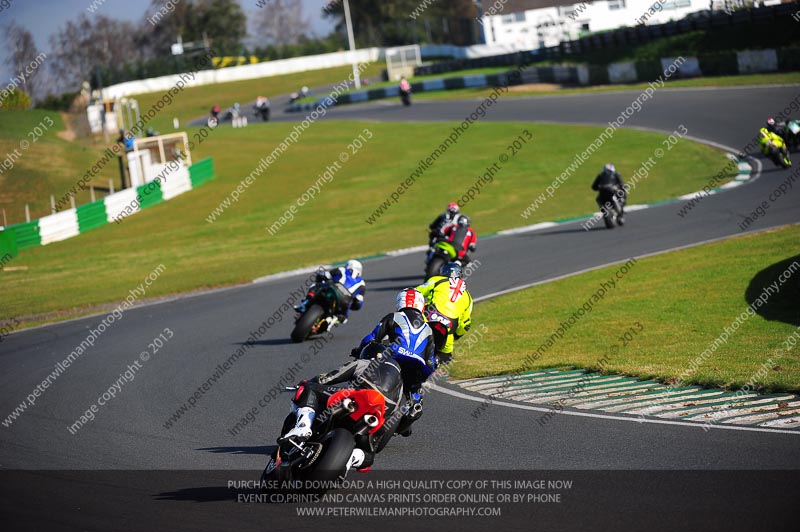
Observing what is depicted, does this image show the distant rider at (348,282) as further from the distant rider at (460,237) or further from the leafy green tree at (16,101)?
the leafy green tree at (16,101)

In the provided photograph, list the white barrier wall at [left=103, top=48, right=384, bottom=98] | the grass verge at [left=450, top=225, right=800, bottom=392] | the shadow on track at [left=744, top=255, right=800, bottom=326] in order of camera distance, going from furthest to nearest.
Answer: the white barrier wall at [left=103, top=48, right=384, bottom=98] < the shadow on track at [left=744, top=255, right=800, bottom=326] < the grass verge at [left=450, top=225, right=800, bottom=392]

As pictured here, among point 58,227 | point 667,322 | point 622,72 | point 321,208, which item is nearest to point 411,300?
point 667,322

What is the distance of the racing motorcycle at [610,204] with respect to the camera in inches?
925

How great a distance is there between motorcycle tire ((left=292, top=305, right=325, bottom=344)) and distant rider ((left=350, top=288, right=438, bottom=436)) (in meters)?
6.27

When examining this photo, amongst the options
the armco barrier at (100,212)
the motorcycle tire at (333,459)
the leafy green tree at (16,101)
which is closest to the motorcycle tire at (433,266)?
the motorcycle tire at (333,459)

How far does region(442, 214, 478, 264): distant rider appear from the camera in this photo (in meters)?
17.9

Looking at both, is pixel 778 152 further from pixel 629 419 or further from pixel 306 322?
pixel 629 419

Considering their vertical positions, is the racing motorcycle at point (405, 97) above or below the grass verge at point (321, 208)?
above

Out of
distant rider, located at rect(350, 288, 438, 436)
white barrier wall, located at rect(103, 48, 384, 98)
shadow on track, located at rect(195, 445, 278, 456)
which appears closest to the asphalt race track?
shadow on track, located at rect(195, 445, 278, 456)

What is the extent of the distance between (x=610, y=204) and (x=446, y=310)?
15.3 metres

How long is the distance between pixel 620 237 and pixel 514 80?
39.4 meters

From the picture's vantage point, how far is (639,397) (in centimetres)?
1016

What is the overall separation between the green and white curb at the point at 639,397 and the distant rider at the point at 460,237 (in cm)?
605

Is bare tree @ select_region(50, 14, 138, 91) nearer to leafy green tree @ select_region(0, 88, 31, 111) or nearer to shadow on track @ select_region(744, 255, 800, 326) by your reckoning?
leafy green tree @ select_region(0, 88, 31, 111)
